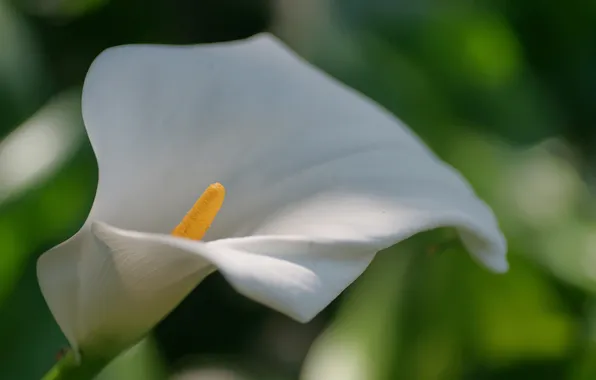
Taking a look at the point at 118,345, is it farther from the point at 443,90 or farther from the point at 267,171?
the point at 443,90

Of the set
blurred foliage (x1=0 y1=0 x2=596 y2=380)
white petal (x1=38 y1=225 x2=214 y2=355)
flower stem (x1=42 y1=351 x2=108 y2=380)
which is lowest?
blurred foliage (x1=0 y1=0 x2=596 y2=380)

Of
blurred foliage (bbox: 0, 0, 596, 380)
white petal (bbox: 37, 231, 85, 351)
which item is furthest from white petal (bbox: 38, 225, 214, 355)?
blurred foliage (bbox: 0, 0, 596, 380)

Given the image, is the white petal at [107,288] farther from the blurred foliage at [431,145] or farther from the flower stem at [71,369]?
the blurred foliage at [431,145]

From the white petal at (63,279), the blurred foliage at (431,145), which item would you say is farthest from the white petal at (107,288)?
the blurred foliage at (431,145)

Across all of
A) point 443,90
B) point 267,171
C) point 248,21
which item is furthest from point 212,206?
point 248,21

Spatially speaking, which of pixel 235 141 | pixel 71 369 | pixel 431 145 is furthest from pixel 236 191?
pixel 431 145

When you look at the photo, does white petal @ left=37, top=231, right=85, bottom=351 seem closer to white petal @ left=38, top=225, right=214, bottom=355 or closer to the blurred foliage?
white petal @ left=38, top=225, right=214, bottom=355

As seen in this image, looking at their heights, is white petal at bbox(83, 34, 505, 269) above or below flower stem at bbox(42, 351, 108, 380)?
above
